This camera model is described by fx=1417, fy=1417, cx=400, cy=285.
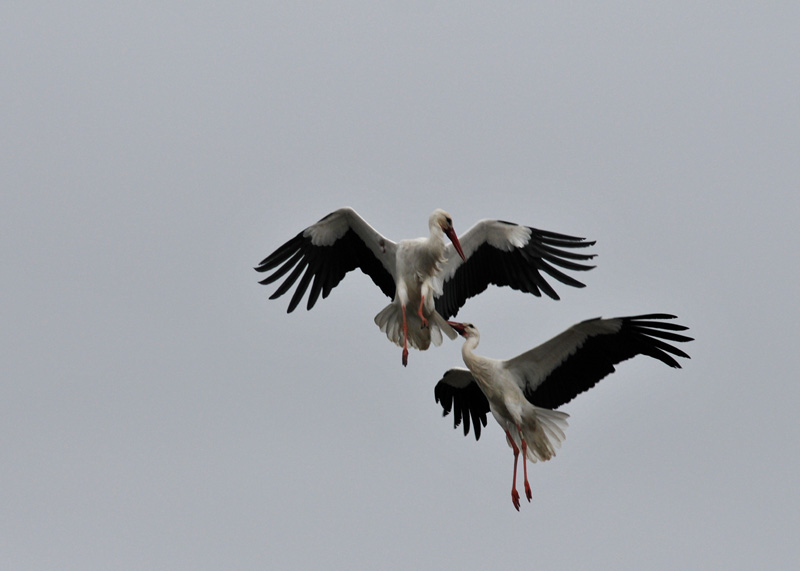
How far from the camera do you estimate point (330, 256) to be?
13617 mm

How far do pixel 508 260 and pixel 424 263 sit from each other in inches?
35.8

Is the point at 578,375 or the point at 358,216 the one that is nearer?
the point at 578,375

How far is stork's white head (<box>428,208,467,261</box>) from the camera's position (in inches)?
506

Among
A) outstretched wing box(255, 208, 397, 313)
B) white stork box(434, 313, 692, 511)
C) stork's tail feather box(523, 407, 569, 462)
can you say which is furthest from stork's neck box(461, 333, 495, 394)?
outstretched wing box(255, 208, 397, 313)

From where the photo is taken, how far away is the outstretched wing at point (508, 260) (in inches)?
520

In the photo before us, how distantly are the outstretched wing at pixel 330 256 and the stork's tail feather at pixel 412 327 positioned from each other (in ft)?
1.45

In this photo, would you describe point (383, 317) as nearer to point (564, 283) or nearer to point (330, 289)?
point (330, 289)

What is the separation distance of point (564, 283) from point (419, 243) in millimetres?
1414


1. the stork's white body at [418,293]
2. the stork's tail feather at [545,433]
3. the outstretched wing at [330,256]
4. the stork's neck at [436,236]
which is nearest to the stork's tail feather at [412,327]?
the stork's white body at [418,293]

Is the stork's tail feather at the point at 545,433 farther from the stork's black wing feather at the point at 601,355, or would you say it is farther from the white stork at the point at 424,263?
the white stork at the point at 424,263

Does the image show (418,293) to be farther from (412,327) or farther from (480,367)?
(480,367)

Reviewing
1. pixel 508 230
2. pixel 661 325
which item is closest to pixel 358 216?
pixel 508 230

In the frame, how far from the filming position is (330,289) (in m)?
13.6

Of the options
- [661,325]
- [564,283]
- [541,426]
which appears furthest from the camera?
[564,283]
